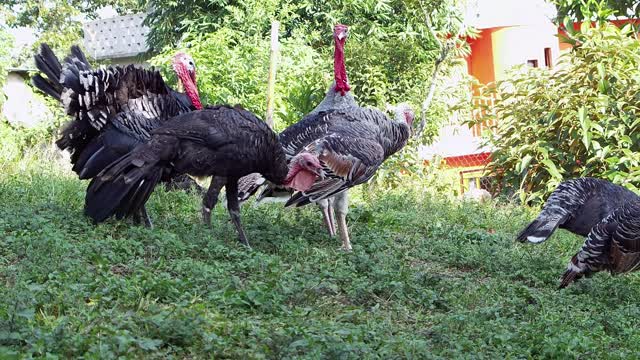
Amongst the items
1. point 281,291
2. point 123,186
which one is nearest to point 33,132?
point 123,186

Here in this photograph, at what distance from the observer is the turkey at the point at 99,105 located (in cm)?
746

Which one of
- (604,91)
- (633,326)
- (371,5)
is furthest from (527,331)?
(371,5)

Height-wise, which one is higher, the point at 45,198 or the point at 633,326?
the point at 45,198

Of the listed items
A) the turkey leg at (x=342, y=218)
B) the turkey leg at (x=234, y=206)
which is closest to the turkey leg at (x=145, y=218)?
the turkey leg at (x=234, y=206)

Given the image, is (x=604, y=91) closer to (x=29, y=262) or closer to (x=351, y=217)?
(x=351, y=217)

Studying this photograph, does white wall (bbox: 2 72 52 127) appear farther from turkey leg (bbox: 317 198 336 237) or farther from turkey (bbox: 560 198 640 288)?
turkey (bbox: 560 198 640 288)

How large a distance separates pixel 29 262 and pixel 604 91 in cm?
860

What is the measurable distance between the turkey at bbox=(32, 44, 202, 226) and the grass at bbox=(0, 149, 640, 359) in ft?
1.90

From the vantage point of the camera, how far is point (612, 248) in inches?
268

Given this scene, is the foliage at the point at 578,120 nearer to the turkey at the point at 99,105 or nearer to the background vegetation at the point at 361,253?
the background vegetation at the point at 361,253

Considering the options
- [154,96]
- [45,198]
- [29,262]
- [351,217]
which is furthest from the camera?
[351,217]

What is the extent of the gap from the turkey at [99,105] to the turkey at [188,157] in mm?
334

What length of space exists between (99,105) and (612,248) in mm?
4234

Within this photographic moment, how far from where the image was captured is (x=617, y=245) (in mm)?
6754
